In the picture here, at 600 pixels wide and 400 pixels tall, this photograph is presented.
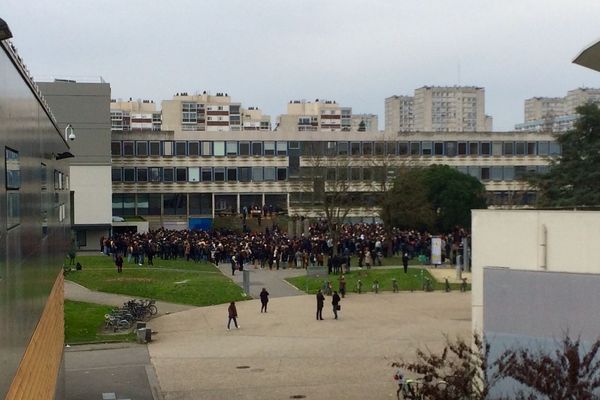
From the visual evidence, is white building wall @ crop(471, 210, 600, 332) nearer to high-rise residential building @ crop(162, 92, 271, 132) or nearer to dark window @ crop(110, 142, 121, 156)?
dark window @ crop(110, 142, 121, 156)

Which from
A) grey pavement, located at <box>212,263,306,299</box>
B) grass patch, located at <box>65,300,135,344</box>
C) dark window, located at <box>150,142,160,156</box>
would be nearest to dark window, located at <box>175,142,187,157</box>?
dark window, located at <box>150,142,160,156</box>

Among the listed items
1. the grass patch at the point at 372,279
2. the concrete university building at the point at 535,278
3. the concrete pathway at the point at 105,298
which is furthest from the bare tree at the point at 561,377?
the grass patch at the point at 372,279

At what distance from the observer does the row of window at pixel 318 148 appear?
74.0 m

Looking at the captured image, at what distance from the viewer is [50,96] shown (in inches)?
2281

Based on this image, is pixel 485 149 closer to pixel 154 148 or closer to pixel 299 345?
pixel 154 148

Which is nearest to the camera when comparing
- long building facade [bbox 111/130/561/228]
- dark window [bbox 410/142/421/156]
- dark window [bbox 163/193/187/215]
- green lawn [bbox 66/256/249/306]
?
green lawn [bbox 66/256/249/306]

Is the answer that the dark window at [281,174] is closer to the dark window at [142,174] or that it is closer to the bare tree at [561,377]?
the dark window at [142,174]

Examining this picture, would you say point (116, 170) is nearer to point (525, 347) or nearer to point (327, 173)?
point (327, 173)

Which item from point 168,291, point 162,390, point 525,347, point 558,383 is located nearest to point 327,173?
point 168,291

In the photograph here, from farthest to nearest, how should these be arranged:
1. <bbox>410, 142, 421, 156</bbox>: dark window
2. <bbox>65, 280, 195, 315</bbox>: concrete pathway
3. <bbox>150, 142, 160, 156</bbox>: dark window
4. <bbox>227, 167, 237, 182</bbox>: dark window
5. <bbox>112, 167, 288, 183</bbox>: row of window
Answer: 1. <bbox>410, 142, 421, 156</bbox>: dark window
2. <bbox>227, 167, 237, 182</bbox>: dark window
3. <bbox>150, 142, 160, 156</bbox>: dark window
4. <bbox>112, 167, 288, 183</bbox>: row of window
5. <bbox>65, 280, 195, 315</bbox>: concrete pathway

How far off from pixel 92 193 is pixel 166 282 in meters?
23.9

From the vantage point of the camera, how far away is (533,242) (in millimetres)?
15859

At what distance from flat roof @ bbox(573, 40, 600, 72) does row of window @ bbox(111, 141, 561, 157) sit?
53943 millimetres

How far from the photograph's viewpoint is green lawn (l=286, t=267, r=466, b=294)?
3778 cm
